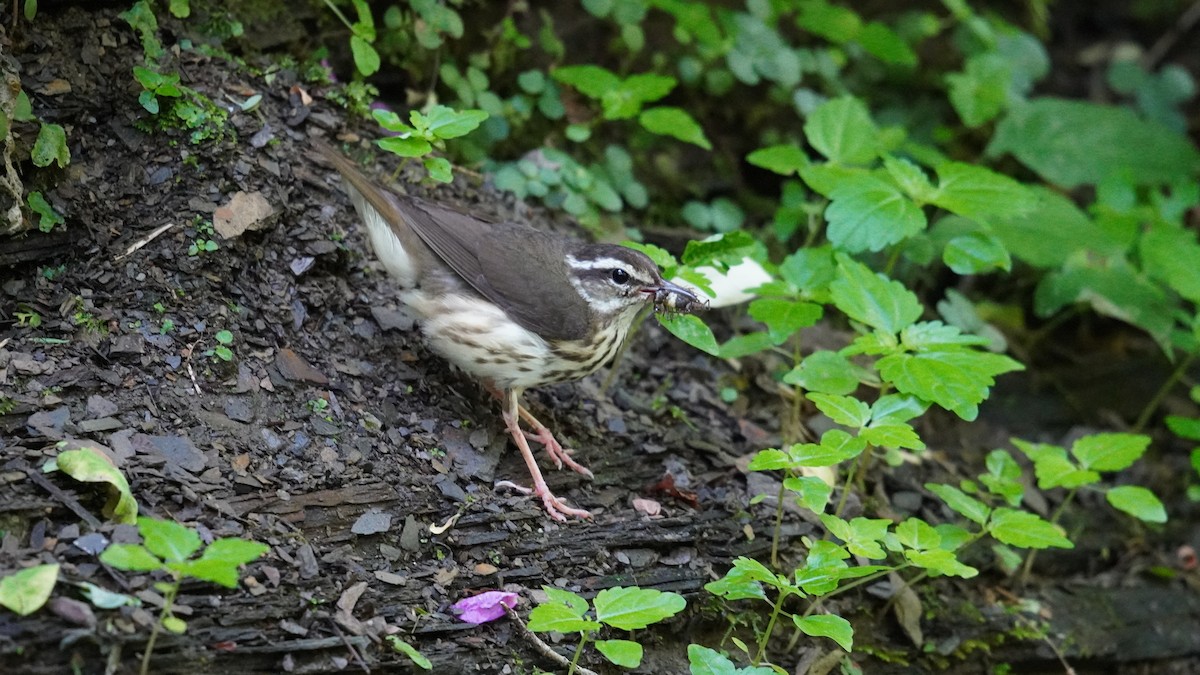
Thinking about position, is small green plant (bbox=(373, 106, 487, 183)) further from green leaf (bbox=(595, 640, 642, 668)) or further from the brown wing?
green leaf (bbox=(595, 640, 642, 668))

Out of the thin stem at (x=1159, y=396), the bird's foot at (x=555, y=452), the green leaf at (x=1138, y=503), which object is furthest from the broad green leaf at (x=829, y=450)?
the thin stem at (x=1159, y=396)

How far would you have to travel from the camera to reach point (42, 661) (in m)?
3.28

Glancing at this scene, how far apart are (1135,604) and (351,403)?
3.90 m

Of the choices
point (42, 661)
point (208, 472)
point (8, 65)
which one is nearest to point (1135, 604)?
point (208, 472)

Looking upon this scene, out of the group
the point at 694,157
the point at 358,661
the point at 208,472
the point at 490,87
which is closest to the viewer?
the point at 358,661

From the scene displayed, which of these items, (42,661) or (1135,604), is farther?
(1135,604)

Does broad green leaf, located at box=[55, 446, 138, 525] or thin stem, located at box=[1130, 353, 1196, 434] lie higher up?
broad green leaf, located at box=[55, 446, 138, 525]

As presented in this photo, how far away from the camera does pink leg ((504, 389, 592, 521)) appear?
458cm

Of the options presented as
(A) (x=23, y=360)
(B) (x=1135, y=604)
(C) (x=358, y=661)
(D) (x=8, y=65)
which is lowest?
(B) (x=1135, y=604)

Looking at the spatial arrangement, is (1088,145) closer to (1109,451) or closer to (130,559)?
(1109,451)

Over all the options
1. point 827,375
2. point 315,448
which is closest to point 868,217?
point 827,375

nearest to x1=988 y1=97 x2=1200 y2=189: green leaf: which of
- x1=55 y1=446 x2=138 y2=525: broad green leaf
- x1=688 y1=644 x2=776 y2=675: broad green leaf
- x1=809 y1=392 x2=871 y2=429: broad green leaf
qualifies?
x1=809 y1=392 x2=871 y2=429: broad green leaf

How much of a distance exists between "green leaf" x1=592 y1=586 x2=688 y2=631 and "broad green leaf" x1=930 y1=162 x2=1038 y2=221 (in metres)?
2.44

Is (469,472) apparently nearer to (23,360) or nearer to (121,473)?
(121,473)
